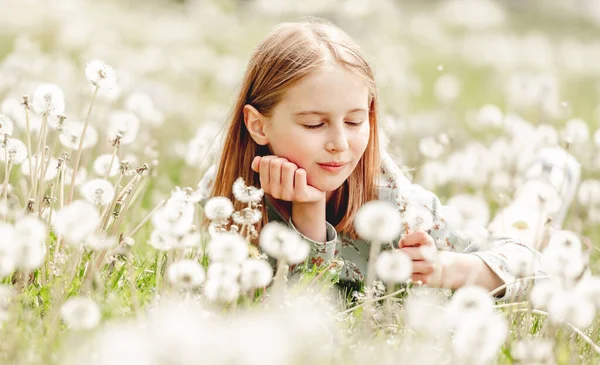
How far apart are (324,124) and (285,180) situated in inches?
8.1

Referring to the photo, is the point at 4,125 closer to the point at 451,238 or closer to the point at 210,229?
the point at 210,229

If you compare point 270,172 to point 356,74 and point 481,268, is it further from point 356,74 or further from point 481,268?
point 481,268

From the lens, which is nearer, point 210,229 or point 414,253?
point 210,229

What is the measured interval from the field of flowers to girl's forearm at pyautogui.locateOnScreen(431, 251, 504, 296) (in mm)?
133

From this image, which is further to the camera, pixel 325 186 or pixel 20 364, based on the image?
pixel 325 186

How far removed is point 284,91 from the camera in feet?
9.10

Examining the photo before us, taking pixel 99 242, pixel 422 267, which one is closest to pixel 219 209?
pixel 99 242

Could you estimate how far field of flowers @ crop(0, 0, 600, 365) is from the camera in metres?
1.70

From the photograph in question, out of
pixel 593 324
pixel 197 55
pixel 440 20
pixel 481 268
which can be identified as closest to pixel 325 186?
pixel 481 268

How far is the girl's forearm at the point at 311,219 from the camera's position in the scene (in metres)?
2.81

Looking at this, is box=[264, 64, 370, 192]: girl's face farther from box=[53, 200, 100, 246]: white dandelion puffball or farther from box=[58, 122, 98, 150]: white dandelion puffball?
box=[53, 200, 100, 246]: white dandelion puffball

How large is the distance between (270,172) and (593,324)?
104cm

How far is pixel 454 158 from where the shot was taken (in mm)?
4062

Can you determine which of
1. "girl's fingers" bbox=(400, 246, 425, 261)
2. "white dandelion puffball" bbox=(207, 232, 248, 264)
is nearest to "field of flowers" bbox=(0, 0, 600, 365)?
"white dandelion puffball" bbox=(207, 232, 248, 264)
